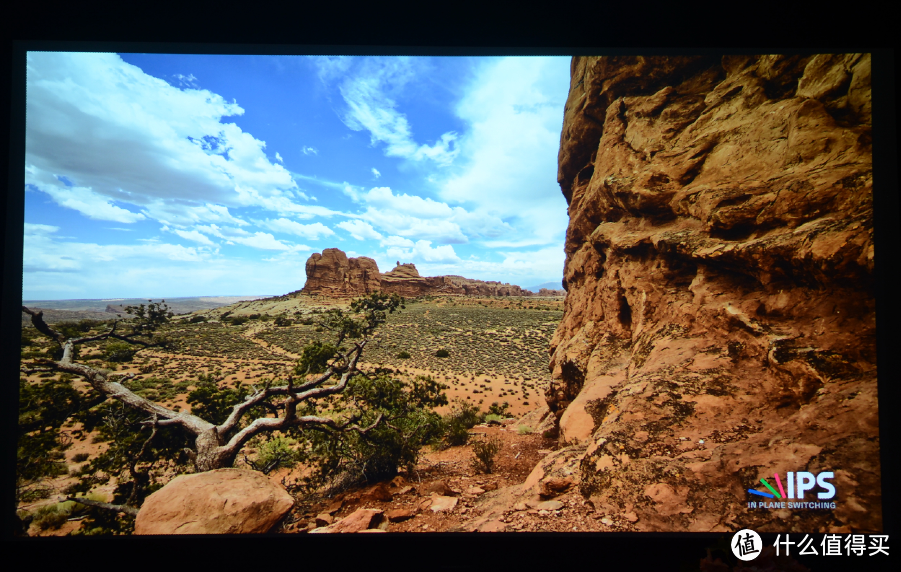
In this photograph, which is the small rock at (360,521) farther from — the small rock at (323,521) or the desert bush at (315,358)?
A: the desert bush at (315,358)

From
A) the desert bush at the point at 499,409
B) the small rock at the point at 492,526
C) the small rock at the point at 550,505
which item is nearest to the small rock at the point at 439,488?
the small rock at the point at 492,526

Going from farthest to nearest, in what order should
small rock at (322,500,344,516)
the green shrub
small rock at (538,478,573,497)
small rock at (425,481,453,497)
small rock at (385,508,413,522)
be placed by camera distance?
the green shrub → small rock at (425,481,453,497) → small rock at (322,500,344,516) → small rock at (385,508,413,522) → small rock at (538,478,573,497)

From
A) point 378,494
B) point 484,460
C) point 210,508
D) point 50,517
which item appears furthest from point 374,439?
point 50,517

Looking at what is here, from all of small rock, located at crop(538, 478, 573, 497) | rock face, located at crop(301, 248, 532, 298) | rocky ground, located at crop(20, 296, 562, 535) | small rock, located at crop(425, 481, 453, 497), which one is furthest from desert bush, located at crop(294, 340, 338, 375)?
rock face, located at crop(301, 248, 532, 298)

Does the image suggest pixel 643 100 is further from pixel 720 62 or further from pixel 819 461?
pixel 819 461

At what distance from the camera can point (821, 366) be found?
10.9ft

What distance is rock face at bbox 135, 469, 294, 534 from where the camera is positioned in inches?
150

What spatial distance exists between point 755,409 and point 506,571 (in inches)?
144

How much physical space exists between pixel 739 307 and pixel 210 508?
24.8 feet

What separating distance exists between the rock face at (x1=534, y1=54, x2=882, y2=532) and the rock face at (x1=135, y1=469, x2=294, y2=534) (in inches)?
164

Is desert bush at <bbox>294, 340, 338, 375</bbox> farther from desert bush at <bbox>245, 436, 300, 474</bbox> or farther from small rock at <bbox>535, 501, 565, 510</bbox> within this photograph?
small rock at <bbox>535, 501, 565, 510</bbox>

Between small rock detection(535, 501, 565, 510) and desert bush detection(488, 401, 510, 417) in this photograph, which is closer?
small rock detection(535, 501, 565, 510)

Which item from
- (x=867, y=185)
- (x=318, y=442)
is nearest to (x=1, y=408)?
(x=318, y=442)

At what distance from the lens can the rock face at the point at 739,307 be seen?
125 inches
